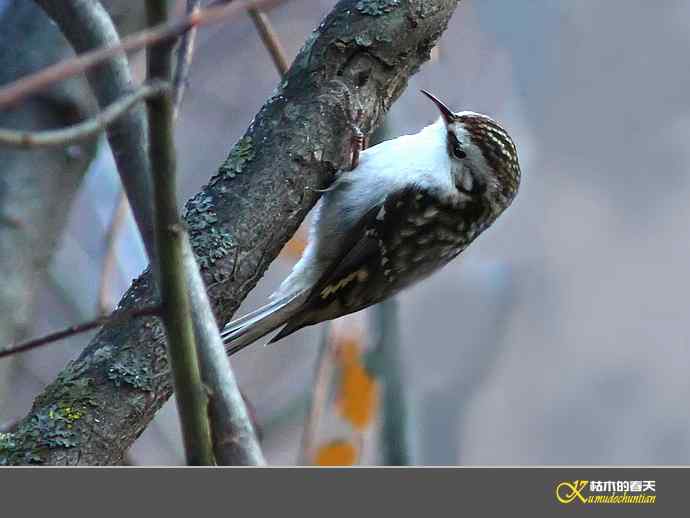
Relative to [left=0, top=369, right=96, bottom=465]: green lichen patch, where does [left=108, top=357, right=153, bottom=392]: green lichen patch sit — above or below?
above

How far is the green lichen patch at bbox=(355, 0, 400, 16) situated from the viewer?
7.79ft

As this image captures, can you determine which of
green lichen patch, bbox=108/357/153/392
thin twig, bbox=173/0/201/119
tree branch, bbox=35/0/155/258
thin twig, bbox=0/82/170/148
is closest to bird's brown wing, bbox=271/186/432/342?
green lichen patch, bbox=108/357/153/392

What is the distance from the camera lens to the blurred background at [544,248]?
15.4 feet

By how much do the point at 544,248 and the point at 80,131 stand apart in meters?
4.65

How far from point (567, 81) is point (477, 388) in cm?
166

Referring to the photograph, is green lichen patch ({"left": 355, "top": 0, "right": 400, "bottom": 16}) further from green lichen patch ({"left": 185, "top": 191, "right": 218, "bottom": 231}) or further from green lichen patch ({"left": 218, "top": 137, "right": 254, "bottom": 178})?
green lichen patch ({"left": 185, "top": 191, "right": 218, "bottom": 231})

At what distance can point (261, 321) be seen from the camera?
9.16 feet

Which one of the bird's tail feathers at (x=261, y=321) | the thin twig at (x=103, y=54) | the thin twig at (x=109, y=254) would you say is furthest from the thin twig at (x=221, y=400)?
the thin twig at (x=109, y=254)

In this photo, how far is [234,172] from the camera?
223 cm

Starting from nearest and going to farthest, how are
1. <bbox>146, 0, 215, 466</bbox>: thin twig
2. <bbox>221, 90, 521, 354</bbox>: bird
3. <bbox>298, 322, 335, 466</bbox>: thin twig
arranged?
<bbox>146, 0, 215, 466</bbox>: thin twig
<bbox>298, 322, 335, 466</bbox>: thin twig
<bbox>221, 90, 521, 354</bbox>: bird

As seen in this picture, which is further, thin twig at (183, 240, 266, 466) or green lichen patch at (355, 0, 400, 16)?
green lichen patch at (355, 0, 400, 16)

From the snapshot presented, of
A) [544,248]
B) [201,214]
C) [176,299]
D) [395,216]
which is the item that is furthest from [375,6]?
[544,248]

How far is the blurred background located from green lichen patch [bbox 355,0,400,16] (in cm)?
197
